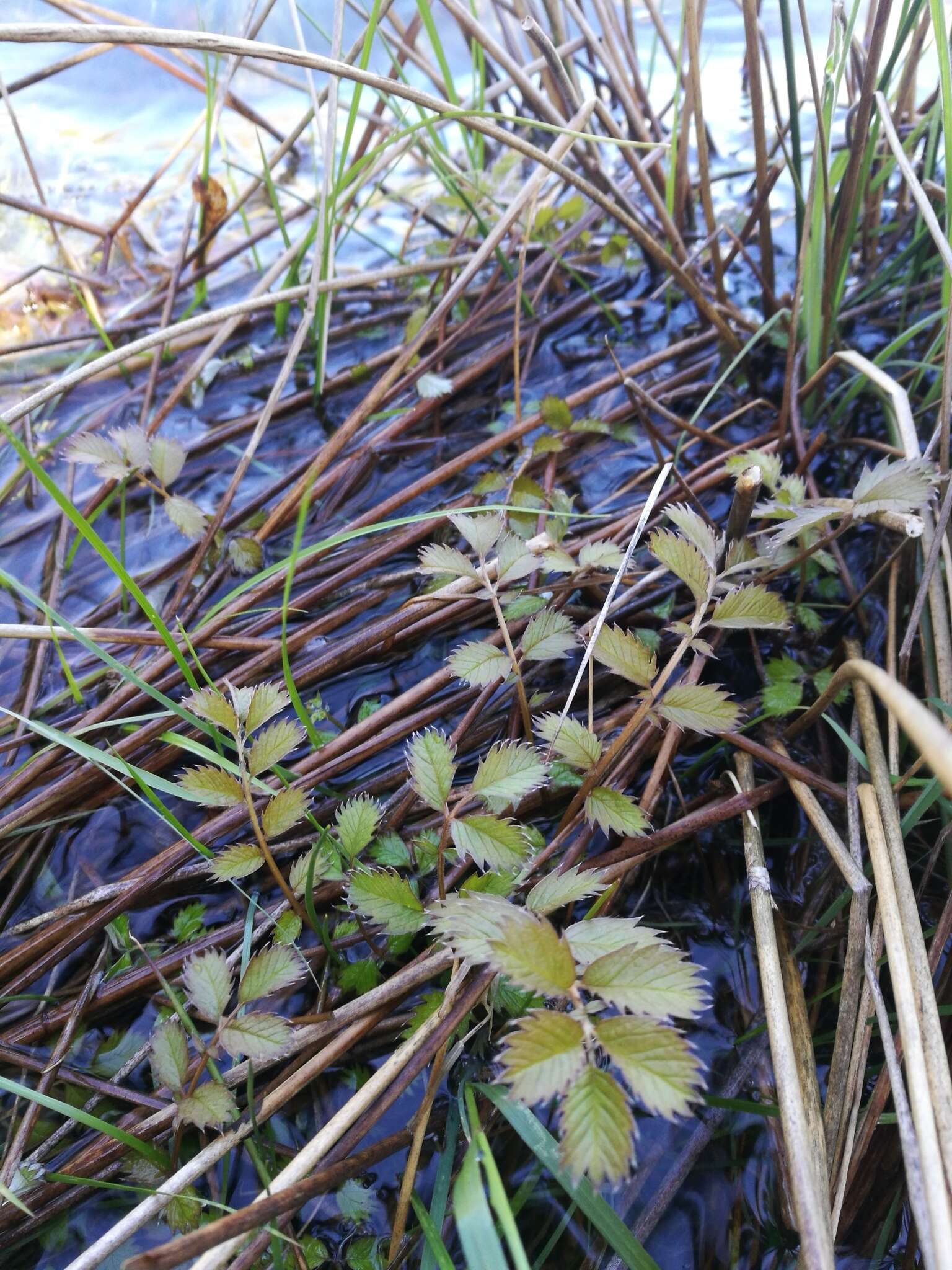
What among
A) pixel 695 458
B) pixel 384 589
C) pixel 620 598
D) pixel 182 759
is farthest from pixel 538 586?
pixel 182 759

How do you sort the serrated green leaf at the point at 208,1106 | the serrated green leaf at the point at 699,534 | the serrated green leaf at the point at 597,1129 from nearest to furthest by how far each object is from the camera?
the serrated green leaf at the point at 597,1129 → the serrated green leaf at the point at 208,1106 → the serrated green leaf at the point at 699,534

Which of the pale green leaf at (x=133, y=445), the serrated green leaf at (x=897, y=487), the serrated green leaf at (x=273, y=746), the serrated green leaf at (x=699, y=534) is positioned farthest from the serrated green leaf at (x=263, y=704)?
the serrated green leaf at (x=897, y=487)

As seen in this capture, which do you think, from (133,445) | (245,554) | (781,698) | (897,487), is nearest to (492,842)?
(781,698)

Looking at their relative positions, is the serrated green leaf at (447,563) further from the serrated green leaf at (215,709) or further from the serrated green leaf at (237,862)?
the serrated green leaf at (237,862)

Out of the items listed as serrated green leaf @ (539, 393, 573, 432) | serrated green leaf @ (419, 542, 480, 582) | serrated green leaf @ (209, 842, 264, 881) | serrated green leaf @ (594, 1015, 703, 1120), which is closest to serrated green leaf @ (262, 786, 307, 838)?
serrated green leaf @ (209, 842, 264, 881)

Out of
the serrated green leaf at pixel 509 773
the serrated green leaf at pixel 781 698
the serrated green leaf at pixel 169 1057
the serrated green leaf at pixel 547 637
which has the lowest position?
the serrated green leaf at pixel 169 1057

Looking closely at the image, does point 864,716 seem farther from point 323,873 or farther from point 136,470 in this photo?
point 136,470

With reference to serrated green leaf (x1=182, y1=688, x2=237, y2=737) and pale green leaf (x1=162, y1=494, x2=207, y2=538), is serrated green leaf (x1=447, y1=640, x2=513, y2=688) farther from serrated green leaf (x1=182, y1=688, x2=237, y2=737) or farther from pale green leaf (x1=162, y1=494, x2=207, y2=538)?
pale green leaf (x1=162, y1=494, x2=207, y2=538)
